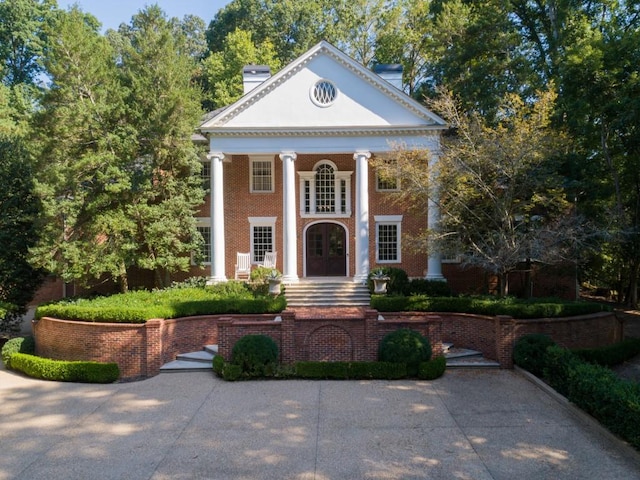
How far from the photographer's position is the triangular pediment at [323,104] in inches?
745

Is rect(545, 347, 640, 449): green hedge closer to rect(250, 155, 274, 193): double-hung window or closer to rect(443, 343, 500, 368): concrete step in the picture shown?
rect(443, 343, 500, 368): concrete step

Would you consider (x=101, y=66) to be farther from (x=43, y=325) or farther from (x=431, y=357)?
(x=431, y=357)

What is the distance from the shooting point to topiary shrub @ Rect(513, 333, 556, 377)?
11523 mm

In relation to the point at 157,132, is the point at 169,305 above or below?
below

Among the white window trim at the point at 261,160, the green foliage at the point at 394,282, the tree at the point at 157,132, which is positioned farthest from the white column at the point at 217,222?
the green foliage at the point at 394,282

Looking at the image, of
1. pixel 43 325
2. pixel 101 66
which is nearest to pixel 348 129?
pixel 101 66

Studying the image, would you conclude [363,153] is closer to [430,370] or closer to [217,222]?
[217,222]

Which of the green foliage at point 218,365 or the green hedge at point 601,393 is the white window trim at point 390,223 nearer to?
the green hedge at point 601,393

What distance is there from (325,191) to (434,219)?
6158 millimetres

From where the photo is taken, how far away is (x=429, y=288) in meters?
17.6

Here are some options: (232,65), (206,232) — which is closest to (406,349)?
(206,232)

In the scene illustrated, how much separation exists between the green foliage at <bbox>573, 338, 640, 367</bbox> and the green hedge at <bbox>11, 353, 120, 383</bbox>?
12525 millimetres

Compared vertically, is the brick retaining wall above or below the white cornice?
below

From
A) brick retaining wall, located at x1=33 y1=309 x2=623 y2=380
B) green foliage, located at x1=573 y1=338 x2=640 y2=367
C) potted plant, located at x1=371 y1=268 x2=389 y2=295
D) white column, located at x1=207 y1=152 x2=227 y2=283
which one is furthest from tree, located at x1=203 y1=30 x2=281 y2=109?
green foliage, located at x1=573 y1=338 x2=640 y2=367
